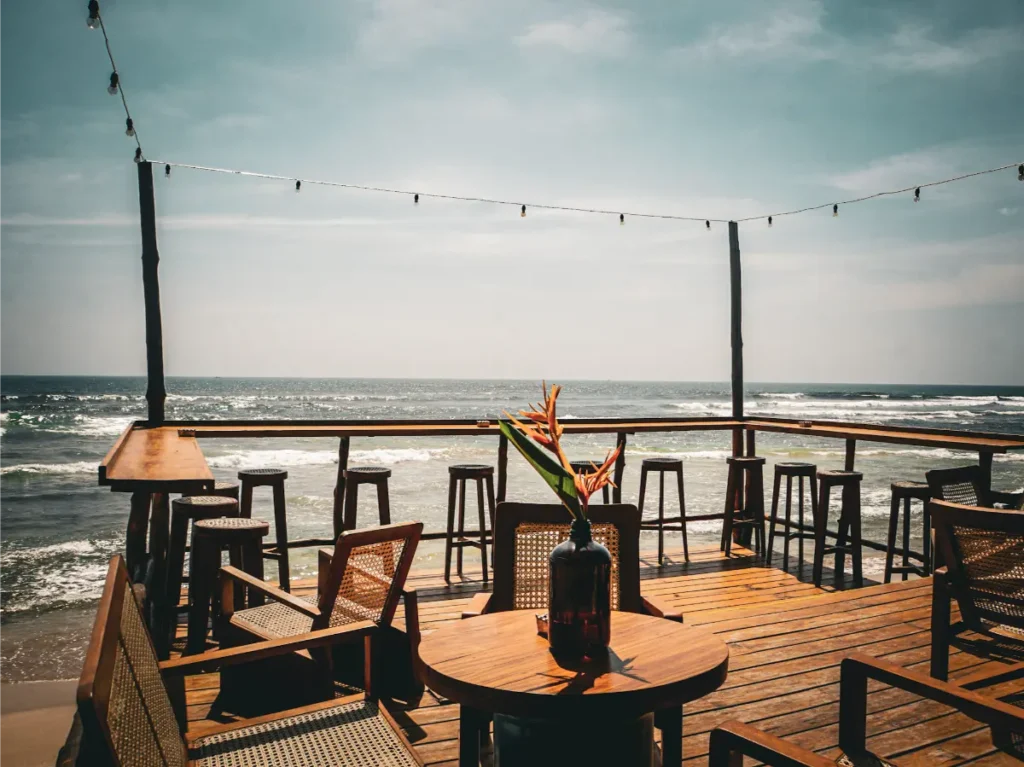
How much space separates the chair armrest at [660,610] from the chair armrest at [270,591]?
42.2 inches

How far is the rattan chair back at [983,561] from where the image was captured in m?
2.12

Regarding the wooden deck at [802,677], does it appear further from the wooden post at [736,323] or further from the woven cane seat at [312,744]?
the wooden post at [736,323]

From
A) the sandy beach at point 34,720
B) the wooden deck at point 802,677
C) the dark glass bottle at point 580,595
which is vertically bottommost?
the sandy beach at point 34,720

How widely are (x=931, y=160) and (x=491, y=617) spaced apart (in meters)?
13.9

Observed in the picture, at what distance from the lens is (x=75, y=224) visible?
33969 mm

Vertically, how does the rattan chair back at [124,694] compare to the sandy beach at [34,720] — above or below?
above

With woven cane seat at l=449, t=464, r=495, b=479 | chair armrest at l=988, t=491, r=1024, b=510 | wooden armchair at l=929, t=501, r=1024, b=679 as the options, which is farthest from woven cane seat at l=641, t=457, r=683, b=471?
wooden armchair at l=929, t=501, r=1024, b=679

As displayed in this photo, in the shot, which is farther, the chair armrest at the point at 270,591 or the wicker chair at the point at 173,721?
the chair armrest at the point at 270,591

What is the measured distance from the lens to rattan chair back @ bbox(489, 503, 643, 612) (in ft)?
7.38

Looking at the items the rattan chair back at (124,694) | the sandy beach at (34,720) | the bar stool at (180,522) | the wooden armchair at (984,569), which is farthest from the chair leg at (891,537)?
the sandy beach at (34,720)

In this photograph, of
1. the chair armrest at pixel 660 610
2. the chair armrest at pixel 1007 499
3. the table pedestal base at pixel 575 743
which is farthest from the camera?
the chair armrest at pixel 1007 499

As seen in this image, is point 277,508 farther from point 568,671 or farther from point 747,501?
point 747,501

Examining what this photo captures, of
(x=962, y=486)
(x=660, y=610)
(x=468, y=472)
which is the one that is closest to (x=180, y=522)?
(x=468, y=472)

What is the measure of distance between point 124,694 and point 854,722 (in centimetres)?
143
